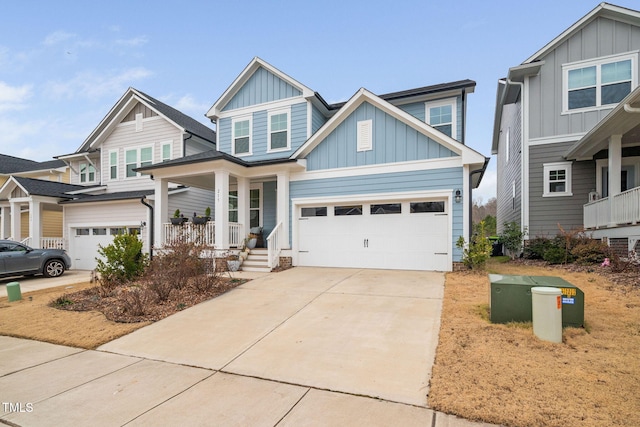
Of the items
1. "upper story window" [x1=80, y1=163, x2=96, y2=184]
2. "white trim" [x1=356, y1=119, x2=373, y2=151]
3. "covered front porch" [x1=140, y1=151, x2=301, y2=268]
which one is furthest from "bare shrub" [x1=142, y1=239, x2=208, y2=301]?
"upper story window" [x1=80, y1=163, x2=96, y2=184]

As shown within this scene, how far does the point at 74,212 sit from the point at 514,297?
58.5 feet

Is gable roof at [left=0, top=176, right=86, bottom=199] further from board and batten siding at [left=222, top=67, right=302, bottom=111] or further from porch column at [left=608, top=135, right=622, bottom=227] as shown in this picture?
porch column at [left=608, top=135, right=622, bottom=227]

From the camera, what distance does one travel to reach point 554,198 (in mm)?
11203

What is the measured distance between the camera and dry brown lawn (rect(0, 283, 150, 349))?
4.81m

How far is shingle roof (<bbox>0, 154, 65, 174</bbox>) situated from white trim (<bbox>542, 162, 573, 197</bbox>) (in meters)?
28.1

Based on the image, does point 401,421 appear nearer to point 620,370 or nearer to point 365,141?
point 620,370

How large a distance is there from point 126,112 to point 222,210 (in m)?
10.1

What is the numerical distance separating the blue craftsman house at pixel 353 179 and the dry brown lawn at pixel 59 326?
4.69 metres

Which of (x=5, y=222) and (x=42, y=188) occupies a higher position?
(x=42, y=188)

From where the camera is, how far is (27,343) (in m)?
4.76

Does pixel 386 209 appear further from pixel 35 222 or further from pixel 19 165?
pixel 19 165

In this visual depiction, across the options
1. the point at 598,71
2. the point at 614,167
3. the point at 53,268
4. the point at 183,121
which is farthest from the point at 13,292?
the point at 598,71

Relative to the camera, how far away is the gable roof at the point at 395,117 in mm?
8859

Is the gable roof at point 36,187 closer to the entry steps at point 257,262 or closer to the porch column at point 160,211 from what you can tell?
the porch column at point 160,211
